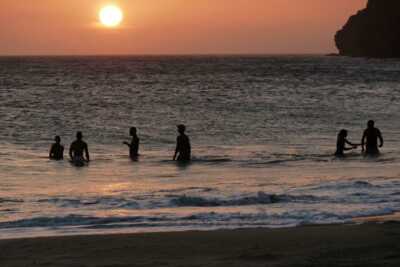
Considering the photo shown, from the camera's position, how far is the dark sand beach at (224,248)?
949cm

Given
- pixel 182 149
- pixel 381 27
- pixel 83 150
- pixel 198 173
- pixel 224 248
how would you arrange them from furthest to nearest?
pixel 381 27
pixel 83 150
pixel 182 149
pixel 198 173
pixel 224 248

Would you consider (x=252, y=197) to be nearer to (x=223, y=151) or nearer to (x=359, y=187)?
(x=359, y=187)

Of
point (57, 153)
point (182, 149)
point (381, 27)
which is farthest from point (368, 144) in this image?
point (381, 27)

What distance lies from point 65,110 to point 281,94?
20.5 meters

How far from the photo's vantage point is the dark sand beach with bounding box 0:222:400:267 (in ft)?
31.1

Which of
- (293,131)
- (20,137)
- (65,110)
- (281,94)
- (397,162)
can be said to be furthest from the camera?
(281,94)

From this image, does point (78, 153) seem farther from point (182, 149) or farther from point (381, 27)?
point (381, 27)

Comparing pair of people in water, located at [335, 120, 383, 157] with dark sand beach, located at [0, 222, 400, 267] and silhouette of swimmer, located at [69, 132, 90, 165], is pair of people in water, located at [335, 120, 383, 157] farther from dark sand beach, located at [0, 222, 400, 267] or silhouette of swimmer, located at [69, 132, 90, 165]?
dark sand beach, located at [0, 222, 400, 267]

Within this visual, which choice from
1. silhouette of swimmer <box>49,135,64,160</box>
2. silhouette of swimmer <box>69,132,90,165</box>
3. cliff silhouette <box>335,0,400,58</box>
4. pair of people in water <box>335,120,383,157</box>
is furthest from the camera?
cliff silhouette <box>335,0,400,58</box>

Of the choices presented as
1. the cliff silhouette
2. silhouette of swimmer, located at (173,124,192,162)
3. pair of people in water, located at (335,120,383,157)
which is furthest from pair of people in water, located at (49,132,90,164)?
the cliff silhouette

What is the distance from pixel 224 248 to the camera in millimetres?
10336

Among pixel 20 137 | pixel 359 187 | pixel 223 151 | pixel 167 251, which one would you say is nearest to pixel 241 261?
pixel 167 251

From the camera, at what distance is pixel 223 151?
1079 inches

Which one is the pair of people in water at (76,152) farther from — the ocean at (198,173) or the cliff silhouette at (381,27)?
the cliff silhouette at (381,27)
